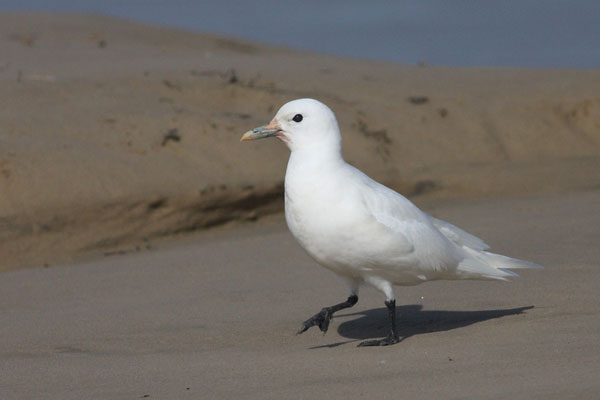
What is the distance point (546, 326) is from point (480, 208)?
5123 millimetres

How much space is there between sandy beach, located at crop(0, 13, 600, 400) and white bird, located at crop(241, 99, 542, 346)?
1.15 feet

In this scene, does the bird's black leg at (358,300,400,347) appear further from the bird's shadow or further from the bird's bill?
the bird's bill

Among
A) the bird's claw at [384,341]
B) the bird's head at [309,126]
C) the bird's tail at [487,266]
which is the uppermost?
the bird's head at [309,126]

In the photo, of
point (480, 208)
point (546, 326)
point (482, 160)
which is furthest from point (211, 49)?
point (546, 326)

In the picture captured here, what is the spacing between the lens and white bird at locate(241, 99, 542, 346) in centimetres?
507

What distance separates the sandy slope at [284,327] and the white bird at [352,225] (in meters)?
0.35

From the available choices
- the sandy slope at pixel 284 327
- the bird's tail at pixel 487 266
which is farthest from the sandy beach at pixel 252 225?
the bird's tail at pixel 487 266

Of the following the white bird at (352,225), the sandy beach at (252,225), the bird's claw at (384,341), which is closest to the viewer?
the sandy beach at (252,225)

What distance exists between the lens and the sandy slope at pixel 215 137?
921 cm

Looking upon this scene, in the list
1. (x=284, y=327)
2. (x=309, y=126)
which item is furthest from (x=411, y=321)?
(x=309, y=126)

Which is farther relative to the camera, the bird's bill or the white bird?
the bird's bill

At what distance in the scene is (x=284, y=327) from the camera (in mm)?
5781

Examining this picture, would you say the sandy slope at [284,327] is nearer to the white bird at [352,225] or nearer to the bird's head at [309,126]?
the white bird at [352,225]

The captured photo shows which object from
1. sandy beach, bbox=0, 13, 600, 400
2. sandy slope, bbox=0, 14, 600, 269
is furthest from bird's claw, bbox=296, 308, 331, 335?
sandy slope, bbox=0, 14, 600, 269
